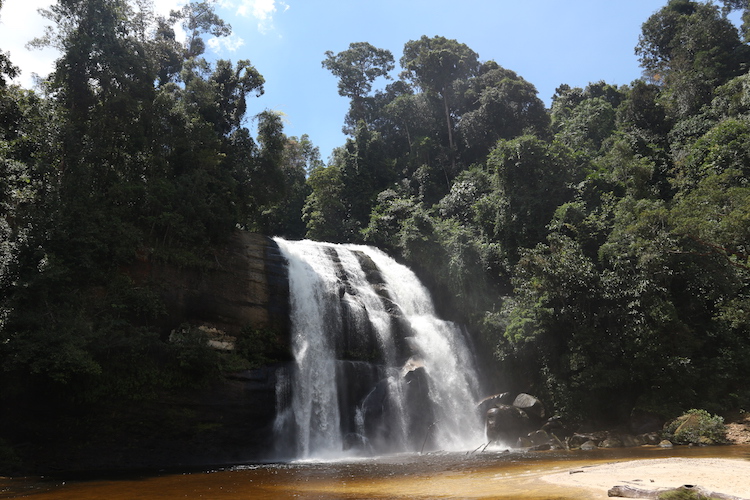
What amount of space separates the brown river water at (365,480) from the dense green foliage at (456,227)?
374 cm

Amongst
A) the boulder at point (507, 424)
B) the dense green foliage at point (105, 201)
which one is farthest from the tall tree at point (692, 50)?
the dense green foliage at point (105, 201)

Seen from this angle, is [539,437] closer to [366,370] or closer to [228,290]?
[366,370]

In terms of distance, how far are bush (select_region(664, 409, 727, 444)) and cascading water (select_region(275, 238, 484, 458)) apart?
691 centimetres

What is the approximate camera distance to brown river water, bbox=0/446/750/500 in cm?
843

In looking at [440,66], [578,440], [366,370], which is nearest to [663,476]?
[578,440]

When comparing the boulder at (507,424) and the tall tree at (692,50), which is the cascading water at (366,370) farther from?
the tall tree at (692,50)

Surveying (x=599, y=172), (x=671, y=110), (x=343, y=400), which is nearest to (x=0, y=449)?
(x=343, y=400)

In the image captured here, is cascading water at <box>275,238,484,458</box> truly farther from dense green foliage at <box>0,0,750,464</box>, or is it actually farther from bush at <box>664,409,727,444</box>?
bush at <box>664,409,727,444</box>

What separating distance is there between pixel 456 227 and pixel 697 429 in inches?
619

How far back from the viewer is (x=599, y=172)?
2592 centimetres

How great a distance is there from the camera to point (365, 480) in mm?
10500

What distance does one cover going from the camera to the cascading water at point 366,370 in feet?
58.0

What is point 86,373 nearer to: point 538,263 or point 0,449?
point 0,449

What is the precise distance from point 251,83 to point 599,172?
808 inches
